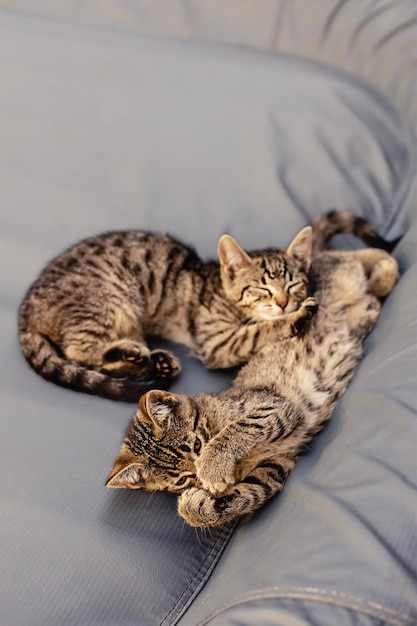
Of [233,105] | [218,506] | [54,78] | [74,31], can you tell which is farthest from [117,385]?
[74,31]

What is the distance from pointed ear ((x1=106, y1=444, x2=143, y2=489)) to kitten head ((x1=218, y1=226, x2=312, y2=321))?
0.67 meters

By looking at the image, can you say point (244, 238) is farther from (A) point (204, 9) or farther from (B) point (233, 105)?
(A) point (204, 9)

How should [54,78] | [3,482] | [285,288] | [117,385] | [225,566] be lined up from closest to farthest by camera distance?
[225,566], [3,482], [117,385], [285,288], [54,78]

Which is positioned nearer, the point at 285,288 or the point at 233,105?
the point at 285,288

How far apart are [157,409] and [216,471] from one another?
207mm

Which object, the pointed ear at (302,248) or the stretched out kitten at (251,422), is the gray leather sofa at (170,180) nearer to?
the stretched out kitten at (251,422)

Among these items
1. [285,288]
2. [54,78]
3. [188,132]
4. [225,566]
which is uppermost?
[54,78]

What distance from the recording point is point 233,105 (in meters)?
2.28

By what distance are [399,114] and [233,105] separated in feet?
1.94

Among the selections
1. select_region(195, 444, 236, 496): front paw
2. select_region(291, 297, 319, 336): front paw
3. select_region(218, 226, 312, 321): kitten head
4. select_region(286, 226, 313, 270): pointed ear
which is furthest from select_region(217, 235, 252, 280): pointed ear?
select_region(195, 444, 236, 496): front paw

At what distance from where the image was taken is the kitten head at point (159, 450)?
152 cm

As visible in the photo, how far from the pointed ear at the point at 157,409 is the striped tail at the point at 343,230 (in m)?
0.82

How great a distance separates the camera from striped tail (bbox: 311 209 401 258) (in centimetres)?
210

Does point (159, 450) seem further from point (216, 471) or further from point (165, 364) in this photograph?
point (165, 364)
